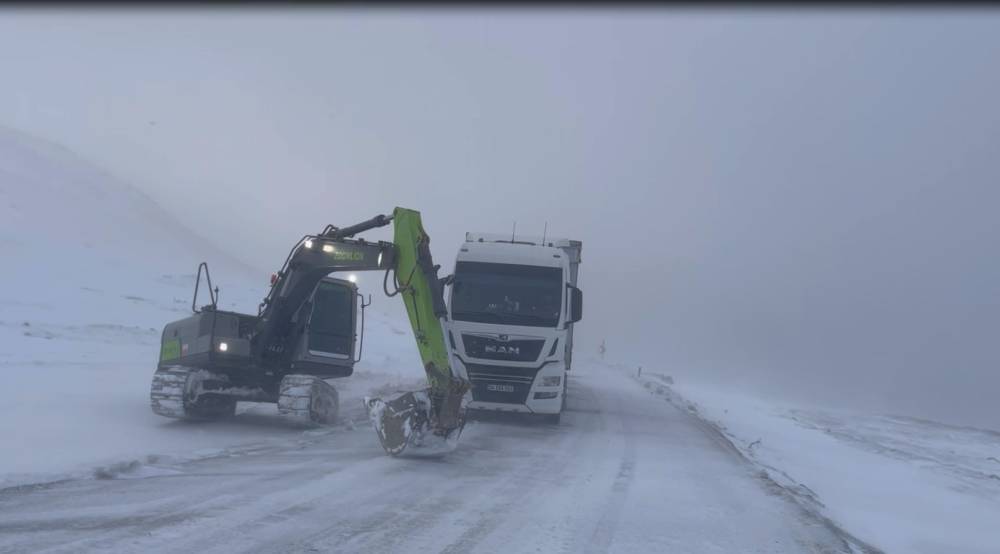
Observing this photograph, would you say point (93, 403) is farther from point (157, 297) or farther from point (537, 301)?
point (157, 297)

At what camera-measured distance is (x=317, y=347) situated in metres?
16.2

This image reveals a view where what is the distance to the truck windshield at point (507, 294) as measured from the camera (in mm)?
17359

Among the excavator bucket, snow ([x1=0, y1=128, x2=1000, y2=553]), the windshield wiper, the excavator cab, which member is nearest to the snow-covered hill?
snow ([x1=0, y1=128, x2=1000, y2=553])

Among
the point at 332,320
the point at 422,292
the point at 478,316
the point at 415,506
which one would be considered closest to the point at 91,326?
the point at 332,320

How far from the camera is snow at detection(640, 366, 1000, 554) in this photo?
10.6 metres

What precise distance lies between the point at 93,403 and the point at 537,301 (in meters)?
8.35

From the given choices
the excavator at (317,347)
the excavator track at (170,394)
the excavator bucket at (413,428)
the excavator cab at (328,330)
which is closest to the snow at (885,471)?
the excavator bucket at (413,428)

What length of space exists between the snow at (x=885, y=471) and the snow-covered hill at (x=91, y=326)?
8743 mm

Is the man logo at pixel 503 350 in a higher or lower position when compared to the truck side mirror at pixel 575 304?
lower

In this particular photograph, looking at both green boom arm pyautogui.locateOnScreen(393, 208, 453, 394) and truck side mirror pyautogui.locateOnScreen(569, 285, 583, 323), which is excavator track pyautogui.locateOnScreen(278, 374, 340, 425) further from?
truck side mirror pyautogui.locateOnScreen(569, 285, 583, 323)

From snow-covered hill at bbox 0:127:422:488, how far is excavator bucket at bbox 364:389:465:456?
2.75m

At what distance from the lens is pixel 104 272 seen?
42094mm

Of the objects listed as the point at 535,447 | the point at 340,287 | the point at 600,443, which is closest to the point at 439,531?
the point at 535,447

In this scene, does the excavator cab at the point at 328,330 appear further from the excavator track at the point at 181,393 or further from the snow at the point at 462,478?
the excavator track at the point at 181,393
